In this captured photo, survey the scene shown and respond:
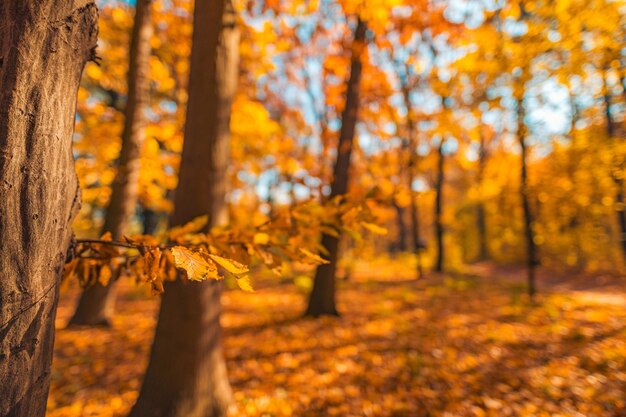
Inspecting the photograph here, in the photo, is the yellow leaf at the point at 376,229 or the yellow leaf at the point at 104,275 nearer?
the yellow leaf at the point at 104,275

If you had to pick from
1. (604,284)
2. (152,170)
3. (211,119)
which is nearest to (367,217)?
(211,119)

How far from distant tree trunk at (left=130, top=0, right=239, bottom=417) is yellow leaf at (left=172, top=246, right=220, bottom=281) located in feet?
5.67

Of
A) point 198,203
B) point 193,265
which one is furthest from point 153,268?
point 198,203

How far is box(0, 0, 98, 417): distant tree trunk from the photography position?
1049 millimetres

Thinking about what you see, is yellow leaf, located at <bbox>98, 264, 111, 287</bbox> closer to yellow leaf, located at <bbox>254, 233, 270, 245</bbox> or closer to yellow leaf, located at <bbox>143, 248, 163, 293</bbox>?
yellow leaf, located at <bbox>143, 248, 163, 293</bbox>

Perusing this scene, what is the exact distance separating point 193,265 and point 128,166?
533 cm

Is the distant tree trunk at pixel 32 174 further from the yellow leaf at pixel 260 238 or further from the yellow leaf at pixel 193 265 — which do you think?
the yellow leaf at pixel 260 238

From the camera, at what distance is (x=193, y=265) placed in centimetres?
108

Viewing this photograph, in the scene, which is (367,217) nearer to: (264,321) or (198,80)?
(198,80)

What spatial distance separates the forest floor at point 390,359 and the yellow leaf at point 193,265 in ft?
9.14

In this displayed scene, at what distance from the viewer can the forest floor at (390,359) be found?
138 inches

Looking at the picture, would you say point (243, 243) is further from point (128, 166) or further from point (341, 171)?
point (128, 166)

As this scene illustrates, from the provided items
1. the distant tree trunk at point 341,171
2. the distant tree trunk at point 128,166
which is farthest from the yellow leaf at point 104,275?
the distant tree trunk at point 341,171

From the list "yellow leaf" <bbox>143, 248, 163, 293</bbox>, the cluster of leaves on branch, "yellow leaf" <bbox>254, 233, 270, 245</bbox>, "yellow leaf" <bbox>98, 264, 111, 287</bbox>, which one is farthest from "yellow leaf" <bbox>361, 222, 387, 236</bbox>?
"yellow leaf" <bbox>98, 264, 111, 287</bbox>
